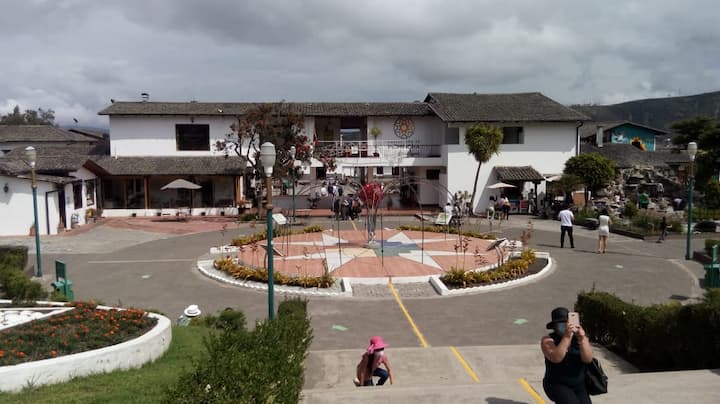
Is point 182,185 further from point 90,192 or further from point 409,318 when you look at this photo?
point 409,318

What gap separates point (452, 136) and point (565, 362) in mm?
31595

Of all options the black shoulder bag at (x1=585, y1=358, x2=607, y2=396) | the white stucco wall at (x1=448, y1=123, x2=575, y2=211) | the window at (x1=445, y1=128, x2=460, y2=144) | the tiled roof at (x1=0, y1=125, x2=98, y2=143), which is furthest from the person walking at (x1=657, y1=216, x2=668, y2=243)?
the tiled roof at (x1=0, y1=125, x2=98, y2=143)

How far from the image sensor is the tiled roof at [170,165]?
3316 centimetres

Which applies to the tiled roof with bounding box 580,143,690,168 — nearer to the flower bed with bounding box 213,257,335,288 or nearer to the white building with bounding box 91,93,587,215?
the white building with bounding box 91,93,587,215

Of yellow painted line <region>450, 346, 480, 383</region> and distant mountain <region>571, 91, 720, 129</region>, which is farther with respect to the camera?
distant mountain <region>571, 91, 720, 129</region>

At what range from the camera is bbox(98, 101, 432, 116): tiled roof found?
35375 millimetres

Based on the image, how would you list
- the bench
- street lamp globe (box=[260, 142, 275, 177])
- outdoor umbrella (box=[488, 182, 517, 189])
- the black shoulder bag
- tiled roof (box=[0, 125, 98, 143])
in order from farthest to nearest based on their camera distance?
tiled roof (box=[0, 125, 98, 143]) < outdoor umbrella (box=[488, 182, 517, 189]) < the bench < street lamp globe (box=[260, 142, 275, 177]) < the black shoulder bag

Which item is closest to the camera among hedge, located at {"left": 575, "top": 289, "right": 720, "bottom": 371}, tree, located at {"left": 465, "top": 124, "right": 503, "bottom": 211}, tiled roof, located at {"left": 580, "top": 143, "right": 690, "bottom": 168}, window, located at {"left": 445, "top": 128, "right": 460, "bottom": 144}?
hedge, located at {"left": 575, "top": 289, "right": 720, "bottom": 371}

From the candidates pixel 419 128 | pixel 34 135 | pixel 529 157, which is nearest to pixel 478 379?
pixel 529 157

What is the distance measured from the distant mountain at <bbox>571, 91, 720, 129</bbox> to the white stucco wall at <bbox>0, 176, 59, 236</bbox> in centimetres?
7173

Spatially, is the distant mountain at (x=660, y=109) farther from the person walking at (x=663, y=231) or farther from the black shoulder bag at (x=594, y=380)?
the black shoulder bag at (x=594, y=380)

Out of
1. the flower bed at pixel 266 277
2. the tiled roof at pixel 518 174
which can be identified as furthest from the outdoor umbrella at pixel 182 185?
the tiled roof at pixel 518 174

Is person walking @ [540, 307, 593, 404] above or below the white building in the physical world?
below

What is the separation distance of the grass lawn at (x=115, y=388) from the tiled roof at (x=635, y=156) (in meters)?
37.7
